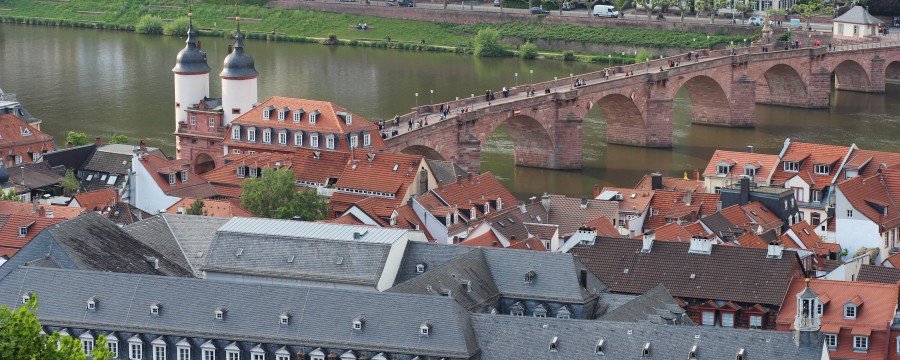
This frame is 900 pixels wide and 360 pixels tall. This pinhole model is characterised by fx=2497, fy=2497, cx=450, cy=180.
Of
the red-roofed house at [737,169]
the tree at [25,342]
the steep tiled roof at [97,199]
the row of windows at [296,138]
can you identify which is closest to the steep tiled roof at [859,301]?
the tree at [25,342]

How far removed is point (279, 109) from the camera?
138 metres

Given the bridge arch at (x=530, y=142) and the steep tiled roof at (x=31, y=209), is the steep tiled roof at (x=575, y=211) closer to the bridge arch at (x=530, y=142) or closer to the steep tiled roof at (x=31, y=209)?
the steep tiled roof at (x=31, y=209)

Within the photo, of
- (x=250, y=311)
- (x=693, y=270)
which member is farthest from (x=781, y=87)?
(x=250, y=311)

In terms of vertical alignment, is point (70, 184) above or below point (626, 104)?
below

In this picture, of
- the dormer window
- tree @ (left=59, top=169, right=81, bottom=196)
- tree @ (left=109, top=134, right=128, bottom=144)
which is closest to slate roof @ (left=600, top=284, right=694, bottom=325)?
the dormer window

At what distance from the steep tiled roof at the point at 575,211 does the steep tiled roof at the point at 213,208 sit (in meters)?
14.9

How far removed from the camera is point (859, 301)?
310 feet

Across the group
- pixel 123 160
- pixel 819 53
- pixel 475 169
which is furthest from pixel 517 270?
pixel 819 53

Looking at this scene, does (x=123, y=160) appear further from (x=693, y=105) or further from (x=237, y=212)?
(x=693, y=105)

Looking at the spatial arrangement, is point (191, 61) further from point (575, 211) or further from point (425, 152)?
point (575, 211)

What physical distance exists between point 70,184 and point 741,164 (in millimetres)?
35842

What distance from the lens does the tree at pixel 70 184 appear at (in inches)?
5157

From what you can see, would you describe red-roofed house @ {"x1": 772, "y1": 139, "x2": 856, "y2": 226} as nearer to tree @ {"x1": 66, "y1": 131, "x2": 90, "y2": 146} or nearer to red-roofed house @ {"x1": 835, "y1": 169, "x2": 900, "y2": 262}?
red-roofed house @ {"x1": 835, "y1": 169, "x2": 900, "y2": 262}

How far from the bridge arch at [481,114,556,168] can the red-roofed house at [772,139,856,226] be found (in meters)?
28.6
